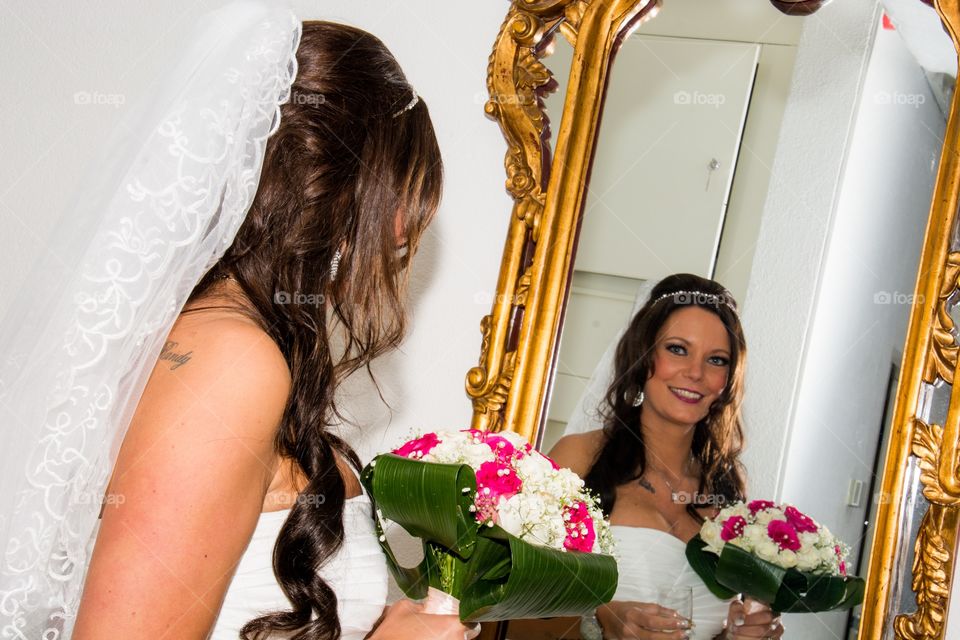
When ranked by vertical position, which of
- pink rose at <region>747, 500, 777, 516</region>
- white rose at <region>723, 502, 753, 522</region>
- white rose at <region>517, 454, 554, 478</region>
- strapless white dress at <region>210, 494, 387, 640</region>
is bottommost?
strapless white dress at <region>210, 494, 387, 640</region>

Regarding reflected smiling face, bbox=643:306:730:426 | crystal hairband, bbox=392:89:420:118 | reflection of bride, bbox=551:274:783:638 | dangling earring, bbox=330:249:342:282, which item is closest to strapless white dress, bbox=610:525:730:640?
reflection of bride, bbox=551:274:783:638

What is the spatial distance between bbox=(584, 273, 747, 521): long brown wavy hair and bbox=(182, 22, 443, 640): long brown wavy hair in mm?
556

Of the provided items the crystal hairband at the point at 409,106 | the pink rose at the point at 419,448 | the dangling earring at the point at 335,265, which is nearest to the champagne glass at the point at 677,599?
the pink rose at the point at 419,448

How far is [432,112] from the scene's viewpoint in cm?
212

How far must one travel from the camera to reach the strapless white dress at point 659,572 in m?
1.72

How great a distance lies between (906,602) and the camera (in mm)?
1667

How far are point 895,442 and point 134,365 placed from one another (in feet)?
4.08

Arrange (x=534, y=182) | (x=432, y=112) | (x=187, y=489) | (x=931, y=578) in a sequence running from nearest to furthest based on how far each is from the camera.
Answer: (x=187, y=489) < (x=931, y=578) < (x=534, y=182) < (x=432, y=112)

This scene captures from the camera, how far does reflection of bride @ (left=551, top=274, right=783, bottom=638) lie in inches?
68.5

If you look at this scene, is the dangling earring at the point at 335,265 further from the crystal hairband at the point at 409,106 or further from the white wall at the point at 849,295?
the white wall at the point at 849,295

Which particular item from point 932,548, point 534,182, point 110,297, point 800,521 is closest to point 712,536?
point 800,521

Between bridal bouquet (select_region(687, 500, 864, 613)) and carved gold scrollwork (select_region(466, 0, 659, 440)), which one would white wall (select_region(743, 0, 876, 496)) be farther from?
carved gold scrollwork (select_region(466, 0, 659, 440))

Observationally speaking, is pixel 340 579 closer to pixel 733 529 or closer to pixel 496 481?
pixel 496 481

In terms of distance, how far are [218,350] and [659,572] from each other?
37.5 inches
